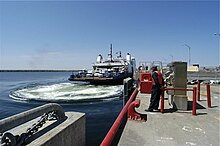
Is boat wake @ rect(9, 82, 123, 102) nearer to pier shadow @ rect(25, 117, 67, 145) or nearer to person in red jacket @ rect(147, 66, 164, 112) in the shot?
person in red jacket @ rect(147, 66, 164, 112)

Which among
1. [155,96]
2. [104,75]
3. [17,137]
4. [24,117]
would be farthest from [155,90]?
[104,75]

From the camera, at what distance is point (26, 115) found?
397cm

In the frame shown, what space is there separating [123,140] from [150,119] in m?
2.03

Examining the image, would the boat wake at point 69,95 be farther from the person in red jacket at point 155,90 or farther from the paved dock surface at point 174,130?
the paved dock surface at point 174,130

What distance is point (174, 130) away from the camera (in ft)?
17.6

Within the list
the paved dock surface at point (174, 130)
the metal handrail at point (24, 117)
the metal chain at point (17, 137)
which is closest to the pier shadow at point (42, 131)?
the metal chain at point (17, 137)

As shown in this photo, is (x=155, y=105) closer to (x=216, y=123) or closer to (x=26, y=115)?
(x=216, y=123)

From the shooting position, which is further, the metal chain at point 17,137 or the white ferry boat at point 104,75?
the white ferry boat at point 104,75

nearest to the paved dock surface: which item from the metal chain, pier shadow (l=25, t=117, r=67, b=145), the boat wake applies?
pier shadow (l=25, t=117, r=67, b=145)

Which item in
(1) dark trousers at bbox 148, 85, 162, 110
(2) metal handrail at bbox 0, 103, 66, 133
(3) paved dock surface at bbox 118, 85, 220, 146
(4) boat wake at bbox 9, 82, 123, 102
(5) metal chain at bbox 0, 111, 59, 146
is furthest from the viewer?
(4) boat wake at bbox 9, 82, 123, 102

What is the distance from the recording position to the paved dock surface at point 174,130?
4.54 meters

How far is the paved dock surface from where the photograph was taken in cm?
454

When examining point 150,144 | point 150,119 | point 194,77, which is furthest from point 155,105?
point 194,77

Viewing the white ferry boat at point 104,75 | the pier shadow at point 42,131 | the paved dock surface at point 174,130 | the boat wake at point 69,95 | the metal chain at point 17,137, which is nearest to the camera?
the metal chain at point 17,137
